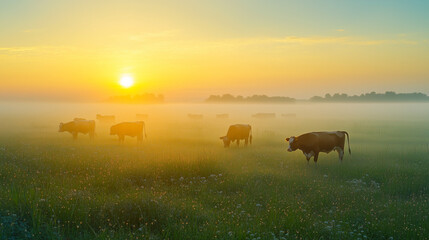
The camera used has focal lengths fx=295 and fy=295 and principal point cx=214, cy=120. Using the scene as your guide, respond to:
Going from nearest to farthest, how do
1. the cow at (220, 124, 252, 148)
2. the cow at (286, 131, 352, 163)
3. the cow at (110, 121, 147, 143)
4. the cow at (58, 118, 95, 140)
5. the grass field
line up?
the grass field, the cow at (286, 131, 352, 163), the cow at (220, 124, 252, 148), the cow at (110, 121, 147, 143), the cow at (58, 118, 95, 140)

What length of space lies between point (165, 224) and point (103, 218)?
163 centimetres

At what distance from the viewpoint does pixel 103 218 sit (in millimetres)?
7629

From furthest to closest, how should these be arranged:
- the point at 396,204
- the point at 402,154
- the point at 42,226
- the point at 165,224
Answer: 1. the point at 402,154
2. the point at 396,204
3. the point at 165,224
4. the point at 42,226

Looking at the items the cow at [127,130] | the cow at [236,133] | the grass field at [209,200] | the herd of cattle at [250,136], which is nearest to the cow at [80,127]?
the herd of cattle at [250,136]

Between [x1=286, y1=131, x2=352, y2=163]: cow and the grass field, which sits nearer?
the grass field

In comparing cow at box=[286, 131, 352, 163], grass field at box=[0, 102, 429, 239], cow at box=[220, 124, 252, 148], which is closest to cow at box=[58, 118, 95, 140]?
grass field at box=[0, 102, 429, 239]

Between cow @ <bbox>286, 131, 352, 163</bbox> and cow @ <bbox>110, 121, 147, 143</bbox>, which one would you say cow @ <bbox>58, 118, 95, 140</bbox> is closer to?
cow @ <bbox>110, 121, 147, 143</bbox>

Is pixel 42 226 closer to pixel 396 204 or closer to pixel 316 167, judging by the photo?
pixel 396 204

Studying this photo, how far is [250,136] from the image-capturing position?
2461 cm

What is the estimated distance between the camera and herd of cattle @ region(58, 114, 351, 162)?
667 inches

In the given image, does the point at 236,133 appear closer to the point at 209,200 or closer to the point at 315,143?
the point at 315,143

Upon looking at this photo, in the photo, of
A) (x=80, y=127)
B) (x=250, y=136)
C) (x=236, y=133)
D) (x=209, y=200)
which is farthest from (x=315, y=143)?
(x=80, y=127)

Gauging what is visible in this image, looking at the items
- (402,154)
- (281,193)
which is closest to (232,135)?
(402,154)

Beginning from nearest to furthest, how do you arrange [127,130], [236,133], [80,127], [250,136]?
1. [236,133]
2. [250,136]
3. [127,130]
4. [80,127]
